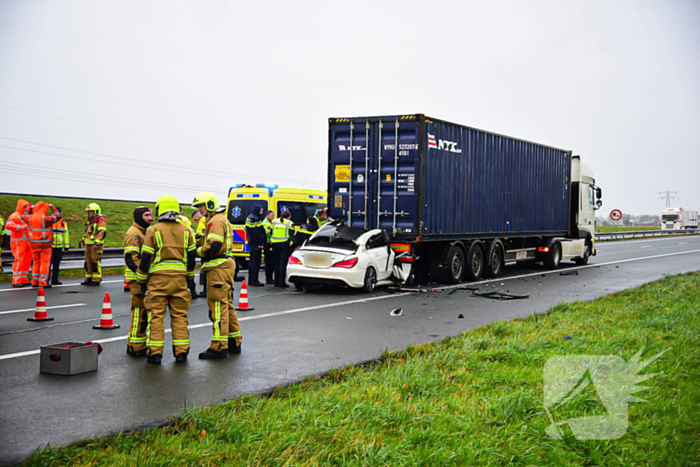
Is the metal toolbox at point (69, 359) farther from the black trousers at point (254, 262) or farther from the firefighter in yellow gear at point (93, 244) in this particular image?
the firefighter in yellow gear at point (93, 244)

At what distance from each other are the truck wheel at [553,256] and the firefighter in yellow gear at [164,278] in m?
16.3

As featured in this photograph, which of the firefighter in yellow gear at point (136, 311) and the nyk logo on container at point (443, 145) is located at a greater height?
the nyk logo on container at point (443, 145)

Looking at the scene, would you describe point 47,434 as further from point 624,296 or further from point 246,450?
point 624,296

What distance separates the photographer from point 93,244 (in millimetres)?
15117

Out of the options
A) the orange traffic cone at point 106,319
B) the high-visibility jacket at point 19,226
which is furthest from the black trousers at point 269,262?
the orange traffic cone at point 106,319

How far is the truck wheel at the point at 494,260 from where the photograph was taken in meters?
17.6

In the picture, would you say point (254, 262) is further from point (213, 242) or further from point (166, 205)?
point (166, 205)

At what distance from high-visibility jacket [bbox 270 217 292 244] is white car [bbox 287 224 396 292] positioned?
0.99m

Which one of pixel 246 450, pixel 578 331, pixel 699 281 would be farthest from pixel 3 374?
pixel 699 281

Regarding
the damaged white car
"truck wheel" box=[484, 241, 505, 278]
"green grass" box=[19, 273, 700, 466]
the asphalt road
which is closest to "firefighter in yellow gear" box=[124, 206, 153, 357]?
the asphalt road

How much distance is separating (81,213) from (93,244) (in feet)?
82.8

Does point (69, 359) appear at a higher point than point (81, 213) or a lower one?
lower

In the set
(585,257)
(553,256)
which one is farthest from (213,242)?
(585,257)

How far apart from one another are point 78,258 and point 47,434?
15252mm
